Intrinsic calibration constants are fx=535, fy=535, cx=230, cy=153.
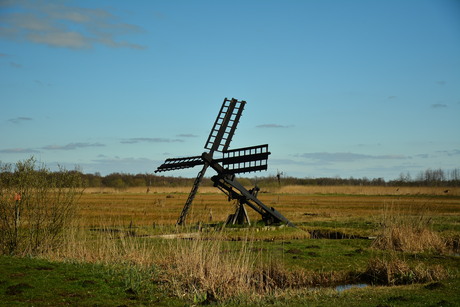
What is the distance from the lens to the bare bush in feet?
60.0

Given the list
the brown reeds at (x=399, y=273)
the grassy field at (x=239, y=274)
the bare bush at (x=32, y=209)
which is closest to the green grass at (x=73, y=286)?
the grassy field at (x=239, y=274)

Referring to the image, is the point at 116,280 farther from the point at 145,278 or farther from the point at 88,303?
the point at 88,303

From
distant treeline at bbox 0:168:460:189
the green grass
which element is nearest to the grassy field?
the green grass

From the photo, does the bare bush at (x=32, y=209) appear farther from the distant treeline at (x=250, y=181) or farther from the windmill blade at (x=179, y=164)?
the distant treeline at (x=250, y=181)

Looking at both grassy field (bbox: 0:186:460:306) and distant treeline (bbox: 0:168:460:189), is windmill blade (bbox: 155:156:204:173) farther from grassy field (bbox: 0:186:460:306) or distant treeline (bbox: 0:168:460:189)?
distant treeline (bbox: 0:168:460:189)

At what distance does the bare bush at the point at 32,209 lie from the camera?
1830cm

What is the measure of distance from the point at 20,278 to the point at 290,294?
6961 mm

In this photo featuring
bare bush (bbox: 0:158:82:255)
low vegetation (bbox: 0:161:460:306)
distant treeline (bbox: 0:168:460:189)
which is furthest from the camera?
distant treeline (bbox: 0:168:460:189)

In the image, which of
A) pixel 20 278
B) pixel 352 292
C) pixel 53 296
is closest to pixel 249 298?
pixel 352 292

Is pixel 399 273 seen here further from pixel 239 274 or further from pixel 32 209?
pixel 32 209

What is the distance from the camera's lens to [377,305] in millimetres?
12023

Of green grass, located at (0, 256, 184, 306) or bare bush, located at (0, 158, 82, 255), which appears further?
bare bush, located at (0, 158, 82, 255)

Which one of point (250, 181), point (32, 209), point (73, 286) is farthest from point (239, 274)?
point (250, 181)

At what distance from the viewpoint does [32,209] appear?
18.6 metres
